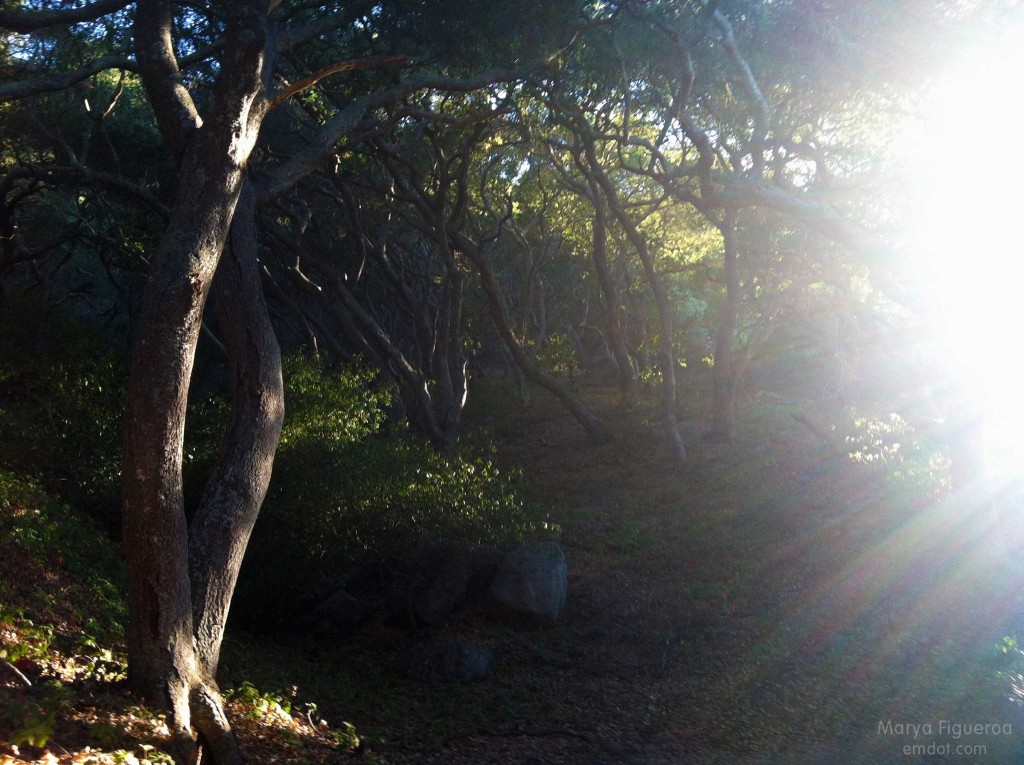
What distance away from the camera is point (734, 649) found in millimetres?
10211

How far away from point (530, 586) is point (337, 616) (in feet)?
7.22

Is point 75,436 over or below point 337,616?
over

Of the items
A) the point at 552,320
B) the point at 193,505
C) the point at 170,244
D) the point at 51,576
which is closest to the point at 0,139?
the point at 193,505

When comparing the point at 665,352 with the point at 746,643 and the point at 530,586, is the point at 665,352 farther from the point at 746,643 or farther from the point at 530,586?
the point at 746,643

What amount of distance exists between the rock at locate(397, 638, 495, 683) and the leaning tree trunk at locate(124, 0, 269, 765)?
3.72 metres

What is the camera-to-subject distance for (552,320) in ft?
99.2

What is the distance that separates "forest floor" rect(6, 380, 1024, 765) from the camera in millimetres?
7555

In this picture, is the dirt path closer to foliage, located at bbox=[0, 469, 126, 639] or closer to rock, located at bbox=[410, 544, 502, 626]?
rock, located at bbox=[410, 544, 502, 626]

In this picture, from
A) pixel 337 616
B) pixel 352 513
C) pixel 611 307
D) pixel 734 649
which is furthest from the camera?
pixel 611 307

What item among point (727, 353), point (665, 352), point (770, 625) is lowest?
point (770, 625)

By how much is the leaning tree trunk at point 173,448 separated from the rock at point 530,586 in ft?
17.8

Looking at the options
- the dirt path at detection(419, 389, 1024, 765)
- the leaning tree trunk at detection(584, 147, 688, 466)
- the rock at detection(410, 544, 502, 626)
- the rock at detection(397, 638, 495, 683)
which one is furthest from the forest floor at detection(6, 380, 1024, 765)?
the leaning tree trunk at detection(584, 147, 688, 466)

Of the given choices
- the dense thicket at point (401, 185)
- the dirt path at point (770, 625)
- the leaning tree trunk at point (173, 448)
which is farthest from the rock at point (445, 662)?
the leaning tree trunk at point (173, 448)

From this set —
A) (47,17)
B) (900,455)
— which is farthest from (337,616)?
(900,455)
